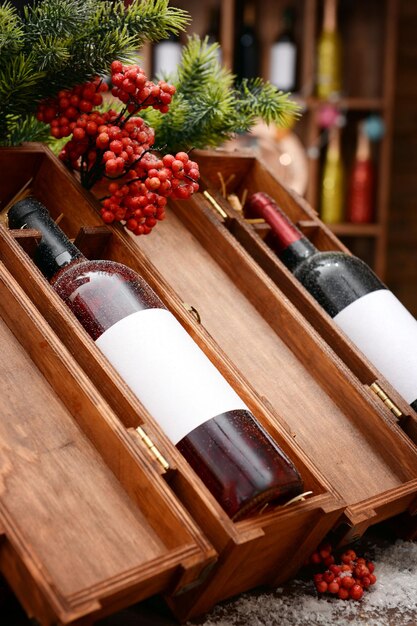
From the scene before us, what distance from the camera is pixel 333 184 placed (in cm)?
304

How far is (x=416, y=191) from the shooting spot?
332cm

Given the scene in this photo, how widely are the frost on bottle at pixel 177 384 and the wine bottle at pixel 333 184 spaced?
225 centimetres

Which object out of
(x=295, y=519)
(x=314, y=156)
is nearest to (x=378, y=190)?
(x=314, y=156)

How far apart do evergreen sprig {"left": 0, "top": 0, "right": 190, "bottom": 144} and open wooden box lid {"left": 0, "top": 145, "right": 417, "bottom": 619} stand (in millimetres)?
127

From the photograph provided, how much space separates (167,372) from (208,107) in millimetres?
533

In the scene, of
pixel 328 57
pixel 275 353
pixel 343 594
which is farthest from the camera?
pixel 328 57

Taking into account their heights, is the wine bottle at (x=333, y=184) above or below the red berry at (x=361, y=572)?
above

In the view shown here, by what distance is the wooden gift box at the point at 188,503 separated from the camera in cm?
69

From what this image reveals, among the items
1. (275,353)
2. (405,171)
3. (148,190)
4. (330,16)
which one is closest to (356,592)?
(275,353)

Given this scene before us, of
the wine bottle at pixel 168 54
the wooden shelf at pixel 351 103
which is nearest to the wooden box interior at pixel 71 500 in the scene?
the wine bottle at pixel 168 54

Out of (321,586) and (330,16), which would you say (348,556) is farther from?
(330,16)

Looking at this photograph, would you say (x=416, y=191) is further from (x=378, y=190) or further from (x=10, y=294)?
(x=10, y=294)

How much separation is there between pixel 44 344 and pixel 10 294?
81 mm

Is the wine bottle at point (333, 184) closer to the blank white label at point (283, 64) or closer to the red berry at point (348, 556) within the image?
the blank white label at point (283, 64)
